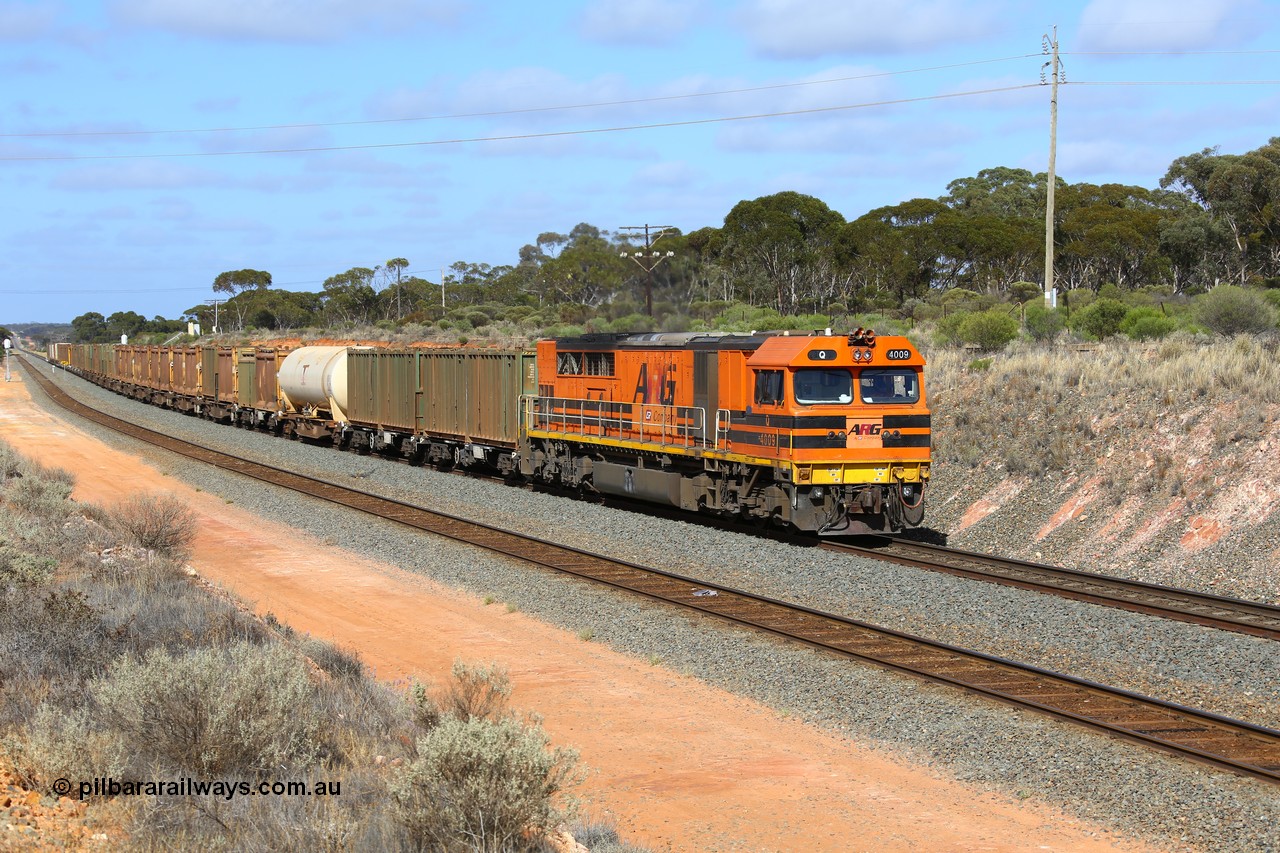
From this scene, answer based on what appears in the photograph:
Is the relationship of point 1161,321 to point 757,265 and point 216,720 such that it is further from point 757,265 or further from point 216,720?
point 757,265

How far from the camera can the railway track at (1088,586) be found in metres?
13.6

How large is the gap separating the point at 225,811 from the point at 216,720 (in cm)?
84

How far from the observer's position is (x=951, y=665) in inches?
464

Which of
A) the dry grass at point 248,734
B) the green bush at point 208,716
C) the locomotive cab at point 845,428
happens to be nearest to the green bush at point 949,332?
the locomotive cab at point 845,428

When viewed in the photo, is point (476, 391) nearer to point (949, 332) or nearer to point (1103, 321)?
point (949, 332)

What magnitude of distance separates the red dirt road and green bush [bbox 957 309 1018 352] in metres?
18.8

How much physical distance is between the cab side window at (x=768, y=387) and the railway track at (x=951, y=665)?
138 inches

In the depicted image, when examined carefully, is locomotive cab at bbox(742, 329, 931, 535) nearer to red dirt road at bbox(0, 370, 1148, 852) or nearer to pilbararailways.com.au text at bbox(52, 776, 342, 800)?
red dirt road at bbox(0, 370, 1148, 852)

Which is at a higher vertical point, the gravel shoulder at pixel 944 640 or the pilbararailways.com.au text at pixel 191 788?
the pilbararailways.com.au text at pixel 191 788

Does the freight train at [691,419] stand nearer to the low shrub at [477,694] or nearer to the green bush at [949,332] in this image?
the low shrub at [477,694]

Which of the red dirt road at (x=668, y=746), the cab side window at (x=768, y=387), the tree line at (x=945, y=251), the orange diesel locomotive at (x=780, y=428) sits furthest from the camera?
the tree line at (x=945, y=251)

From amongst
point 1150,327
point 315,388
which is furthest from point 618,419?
point 315,388

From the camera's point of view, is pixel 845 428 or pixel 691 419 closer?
pixel 845 428

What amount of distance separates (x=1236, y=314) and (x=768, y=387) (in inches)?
634
